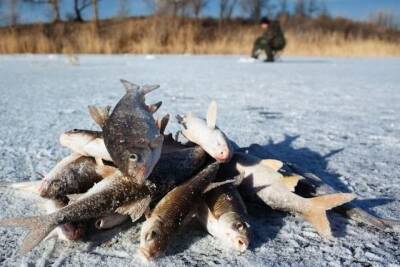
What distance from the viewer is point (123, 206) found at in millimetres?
1551

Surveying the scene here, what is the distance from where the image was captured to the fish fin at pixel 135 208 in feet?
5.04

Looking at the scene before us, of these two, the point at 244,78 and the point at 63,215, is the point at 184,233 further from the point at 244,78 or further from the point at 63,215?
the point at 244,78

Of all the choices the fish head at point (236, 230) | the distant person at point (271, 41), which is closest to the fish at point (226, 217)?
the fish head at point (236, 230)

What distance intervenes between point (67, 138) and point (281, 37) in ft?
43.3

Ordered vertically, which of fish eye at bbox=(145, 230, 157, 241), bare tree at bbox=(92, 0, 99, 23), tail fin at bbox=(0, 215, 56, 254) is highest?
bare tree at bbox=(92, 0, 99, 23)

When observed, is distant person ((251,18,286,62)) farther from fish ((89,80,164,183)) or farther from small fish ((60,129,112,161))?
fish ((89,80,164,183))

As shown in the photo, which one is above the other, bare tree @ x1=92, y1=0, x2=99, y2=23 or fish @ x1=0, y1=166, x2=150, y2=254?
bare tree @ x1=92, y1=0, x2=99, y2=23

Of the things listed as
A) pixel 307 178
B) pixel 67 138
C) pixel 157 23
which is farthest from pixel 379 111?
pixel 157 23

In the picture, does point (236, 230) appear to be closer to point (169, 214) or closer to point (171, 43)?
point (169, 214)

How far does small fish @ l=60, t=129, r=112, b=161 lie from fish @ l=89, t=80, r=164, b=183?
0.17m

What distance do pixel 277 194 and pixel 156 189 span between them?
531 mm

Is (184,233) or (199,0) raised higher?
(199,0)

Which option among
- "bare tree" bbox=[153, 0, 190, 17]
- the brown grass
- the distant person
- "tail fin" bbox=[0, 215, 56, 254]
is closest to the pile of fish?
"tail fin" bbox=[0, 215, 56, 254]

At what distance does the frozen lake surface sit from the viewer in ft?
4.99
